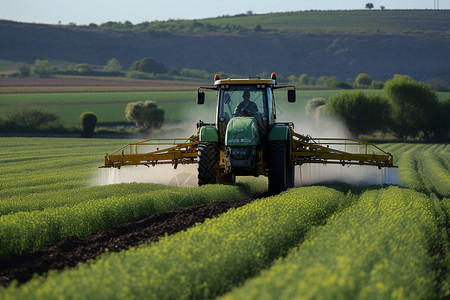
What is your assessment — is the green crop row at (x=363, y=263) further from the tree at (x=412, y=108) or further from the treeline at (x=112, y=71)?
the treeline at (x=112, y=71)

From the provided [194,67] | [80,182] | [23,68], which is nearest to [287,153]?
[80,182]

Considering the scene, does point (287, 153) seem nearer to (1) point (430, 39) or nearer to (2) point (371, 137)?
(2) point (371, 137)

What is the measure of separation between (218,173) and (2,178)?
11.5 metres

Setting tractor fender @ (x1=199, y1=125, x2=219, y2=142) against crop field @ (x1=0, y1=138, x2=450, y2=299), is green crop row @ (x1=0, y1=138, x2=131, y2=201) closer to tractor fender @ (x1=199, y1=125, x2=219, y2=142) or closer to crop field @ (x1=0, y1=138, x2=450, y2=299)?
crop field @ (x1=0, y1=138, x2=450, y2=299)

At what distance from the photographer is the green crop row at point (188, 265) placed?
7175mm

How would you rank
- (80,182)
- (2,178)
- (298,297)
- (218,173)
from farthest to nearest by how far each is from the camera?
(2,178) < (80,182) < (218,173) < (298,297)

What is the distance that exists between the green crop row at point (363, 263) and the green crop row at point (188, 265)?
1.51 ft

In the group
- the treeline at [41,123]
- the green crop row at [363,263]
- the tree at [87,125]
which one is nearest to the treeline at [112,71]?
the treeline at [41,123]

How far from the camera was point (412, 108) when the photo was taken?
71.2 m

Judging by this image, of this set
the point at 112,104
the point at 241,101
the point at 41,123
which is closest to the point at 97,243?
the point at 241,101

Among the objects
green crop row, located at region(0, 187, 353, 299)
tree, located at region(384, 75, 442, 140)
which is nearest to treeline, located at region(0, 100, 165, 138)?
tree, located at region(384, 75, 442, 140)

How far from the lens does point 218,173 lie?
19.1 meters

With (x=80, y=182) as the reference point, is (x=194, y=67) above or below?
above

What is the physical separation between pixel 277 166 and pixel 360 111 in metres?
54.5
